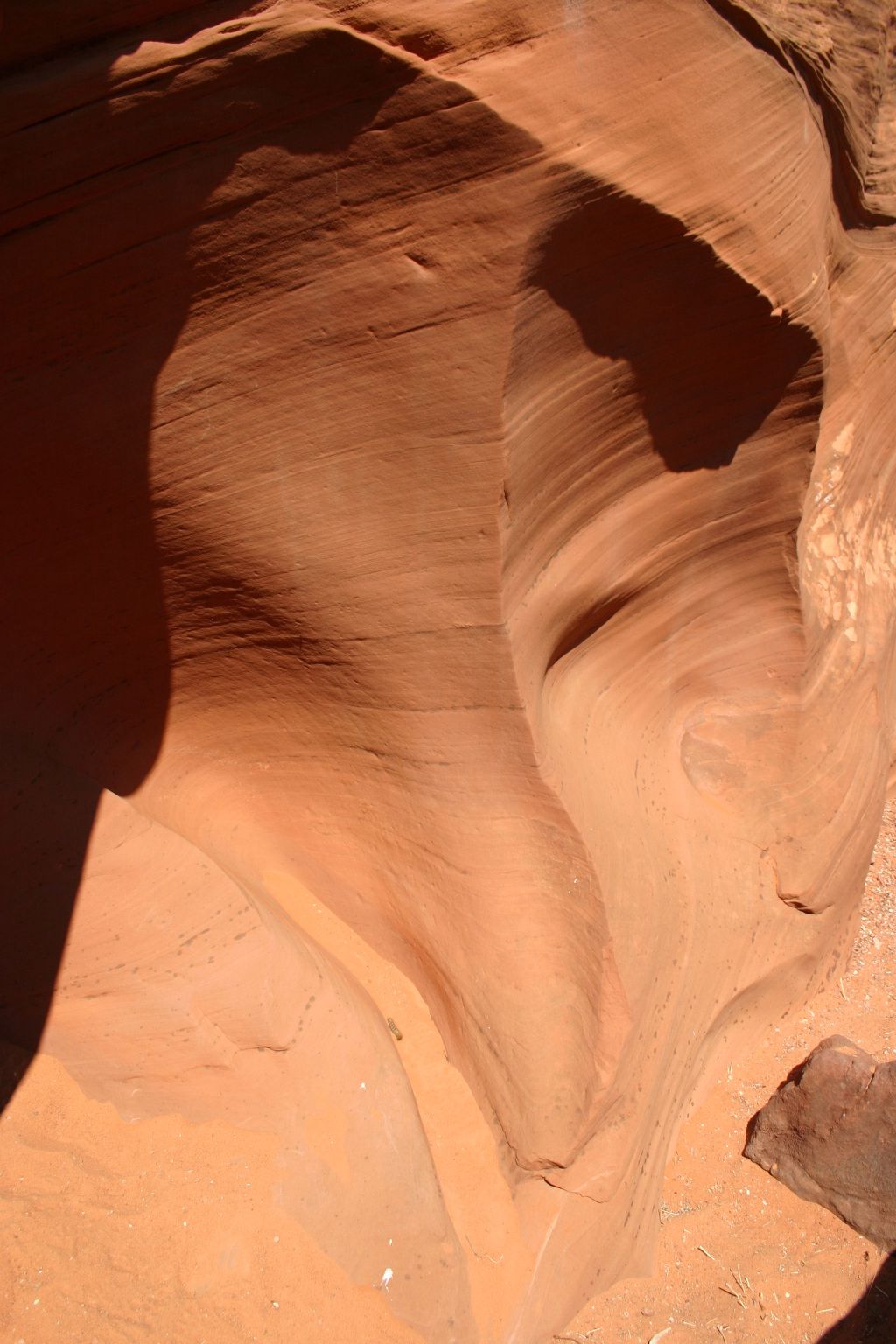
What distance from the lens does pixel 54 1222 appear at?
79.1 inches

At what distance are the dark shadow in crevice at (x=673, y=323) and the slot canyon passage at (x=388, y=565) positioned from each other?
0.04ft

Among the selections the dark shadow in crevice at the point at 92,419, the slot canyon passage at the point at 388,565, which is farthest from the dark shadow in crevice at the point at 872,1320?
the dark shadow in crevice at the point at 92,419

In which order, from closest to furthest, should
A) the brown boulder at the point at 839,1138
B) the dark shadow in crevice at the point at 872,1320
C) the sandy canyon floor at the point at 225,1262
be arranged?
1. the sandy canyon floor at the point at 225,1262
2. the dark shadow in crevice at the point at 872,1320
3. the brown boulder at the point at 839,1138

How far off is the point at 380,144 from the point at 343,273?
0.92 feet

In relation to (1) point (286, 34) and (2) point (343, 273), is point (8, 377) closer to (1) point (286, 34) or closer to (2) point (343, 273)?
(2) point (343, 273)

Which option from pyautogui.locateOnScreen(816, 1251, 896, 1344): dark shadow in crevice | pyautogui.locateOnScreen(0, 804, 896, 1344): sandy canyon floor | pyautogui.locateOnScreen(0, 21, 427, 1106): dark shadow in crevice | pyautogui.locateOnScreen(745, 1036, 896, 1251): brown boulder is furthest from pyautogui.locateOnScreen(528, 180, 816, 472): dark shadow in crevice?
pyautogui.locateOnScreen(816, 1251, 896, 1344): dark shadow in crevice

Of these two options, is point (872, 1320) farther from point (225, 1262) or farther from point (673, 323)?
point (673, 323)

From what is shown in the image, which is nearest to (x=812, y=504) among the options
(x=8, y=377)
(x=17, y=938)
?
(x=8, y=377)

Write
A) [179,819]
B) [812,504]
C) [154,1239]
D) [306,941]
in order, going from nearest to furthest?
[154,1239] < [306,941] < [179,819] < [812,504]

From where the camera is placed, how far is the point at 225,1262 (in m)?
2.06

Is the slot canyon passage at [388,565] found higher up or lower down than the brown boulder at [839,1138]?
higher up

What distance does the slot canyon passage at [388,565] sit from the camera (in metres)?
2.12

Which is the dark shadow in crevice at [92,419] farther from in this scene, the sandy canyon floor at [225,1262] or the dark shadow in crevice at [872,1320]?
the dark shadow in crevice at [872,1320]

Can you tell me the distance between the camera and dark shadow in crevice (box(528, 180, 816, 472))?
2.35 m
